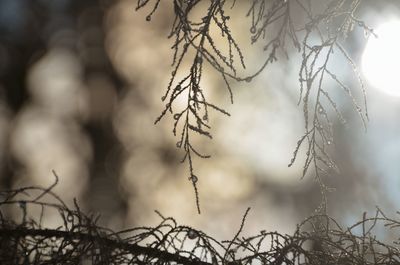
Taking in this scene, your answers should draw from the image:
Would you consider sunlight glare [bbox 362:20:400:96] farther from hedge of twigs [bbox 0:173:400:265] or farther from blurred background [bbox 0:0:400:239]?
blurred background [bbox 0:0:400:239]

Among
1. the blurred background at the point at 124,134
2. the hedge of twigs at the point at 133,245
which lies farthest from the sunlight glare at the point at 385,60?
the blurred background at the point at 124,134

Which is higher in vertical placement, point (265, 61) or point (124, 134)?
point (124, 134)

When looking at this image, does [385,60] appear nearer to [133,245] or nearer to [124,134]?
[133,245]

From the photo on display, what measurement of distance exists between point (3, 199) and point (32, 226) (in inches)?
8.5

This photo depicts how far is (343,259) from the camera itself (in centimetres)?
381

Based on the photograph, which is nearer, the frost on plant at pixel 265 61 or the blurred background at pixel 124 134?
the frost on plant at pixel 265 61

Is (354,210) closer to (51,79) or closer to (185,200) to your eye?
(185,200)

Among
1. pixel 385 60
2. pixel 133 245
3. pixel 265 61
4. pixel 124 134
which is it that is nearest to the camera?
pixel 133 245

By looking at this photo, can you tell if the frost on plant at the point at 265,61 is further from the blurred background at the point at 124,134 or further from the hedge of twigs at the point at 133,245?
the blurred background at the point at 124,134

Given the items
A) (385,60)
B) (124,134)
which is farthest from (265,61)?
(124,134)

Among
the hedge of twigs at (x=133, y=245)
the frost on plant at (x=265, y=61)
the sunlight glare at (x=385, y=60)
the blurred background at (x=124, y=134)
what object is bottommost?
the hedge of twigs at (x=133, y=245)

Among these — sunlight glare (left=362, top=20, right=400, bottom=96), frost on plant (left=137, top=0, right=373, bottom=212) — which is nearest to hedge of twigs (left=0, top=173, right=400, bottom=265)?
frost on plant (left=137, top=0, right=373, bottom=212)

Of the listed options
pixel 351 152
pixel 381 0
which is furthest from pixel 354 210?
pixel 381 0

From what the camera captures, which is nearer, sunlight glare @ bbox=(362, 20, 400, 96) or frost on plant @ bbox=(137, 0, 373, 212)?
frost on plant @ bbox=(137, 0, 373, 212)
